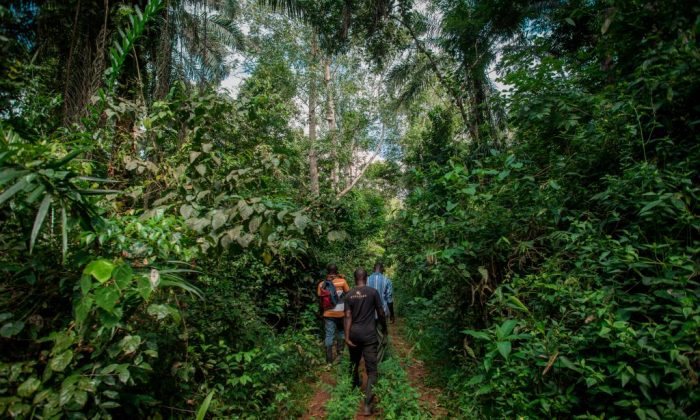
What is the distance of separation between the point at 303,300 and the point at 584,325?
5.76 m

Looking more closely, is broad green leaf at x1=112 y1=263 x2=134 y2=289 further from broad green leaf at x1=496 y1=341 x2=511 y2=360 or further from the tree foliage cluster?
broad green leaf at x1=496 y1=341 x2=511 y2=360

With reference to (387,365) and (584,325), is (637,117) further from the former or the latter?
(387,365)

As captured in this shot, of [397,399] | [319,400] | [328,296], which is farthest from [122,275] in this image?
[328,296]

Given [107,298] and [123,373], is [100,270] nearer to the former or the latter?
[107,298]

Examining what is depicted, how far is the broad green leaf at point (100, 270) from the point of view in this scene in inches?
61.6

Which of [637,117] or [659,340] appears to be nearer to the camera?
[659,340]

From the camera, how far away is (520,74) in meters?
4.08

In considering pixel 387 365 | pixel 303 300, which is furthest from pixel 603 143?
pixel 303 300

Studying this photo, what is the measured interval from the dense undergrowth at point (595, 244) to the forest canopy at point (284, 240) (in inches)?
0.8

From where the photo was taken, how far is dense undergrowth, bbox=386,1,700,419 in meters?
2.01

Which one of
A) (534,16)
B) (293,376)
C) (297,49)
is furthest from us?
(297,49)

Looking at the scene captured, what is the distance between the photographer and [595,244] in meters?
2.48

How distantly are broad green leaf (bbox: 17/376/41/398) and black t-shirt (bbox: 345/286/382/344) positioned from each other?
2.97m

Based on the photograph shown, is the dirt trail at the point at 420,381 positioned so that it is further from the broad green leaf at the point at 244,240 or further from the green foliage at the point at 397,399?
the broad green leaf at the point at 244,240
